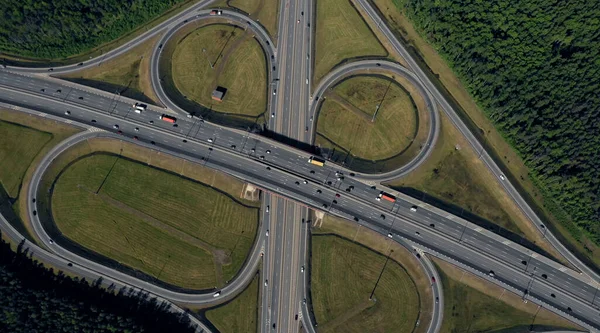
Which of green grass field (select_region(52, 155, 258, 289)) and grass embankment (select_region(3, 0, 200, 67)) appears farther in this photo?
grass embankment (select_region(3, 0, 200, 67))

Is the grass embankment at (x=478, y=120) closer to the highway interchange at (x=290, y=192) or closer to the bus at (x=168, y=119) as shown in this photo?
the highway interchange at (x=290, y=192)

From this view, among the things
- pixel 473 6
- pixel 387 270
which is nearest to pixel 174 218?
pixel 387 270

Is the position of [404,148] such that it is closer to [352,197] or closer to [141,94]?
[352,197]

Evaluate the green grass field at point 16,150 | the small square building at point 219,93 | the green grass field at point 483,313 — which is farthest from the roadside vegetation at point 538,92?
the green grass field at point 16,150

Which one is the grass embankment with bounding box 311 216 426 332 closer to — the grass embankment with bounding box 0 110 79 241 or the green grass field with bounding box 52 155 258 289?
the green grass field with bounding box 52 155 258 289

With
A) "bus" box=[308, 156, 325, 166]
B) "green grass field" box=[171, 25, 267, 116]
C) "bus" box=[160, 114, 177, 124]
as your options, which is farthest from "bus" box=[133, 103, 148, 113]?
"bus" box=[308, 156, 325, 166]
